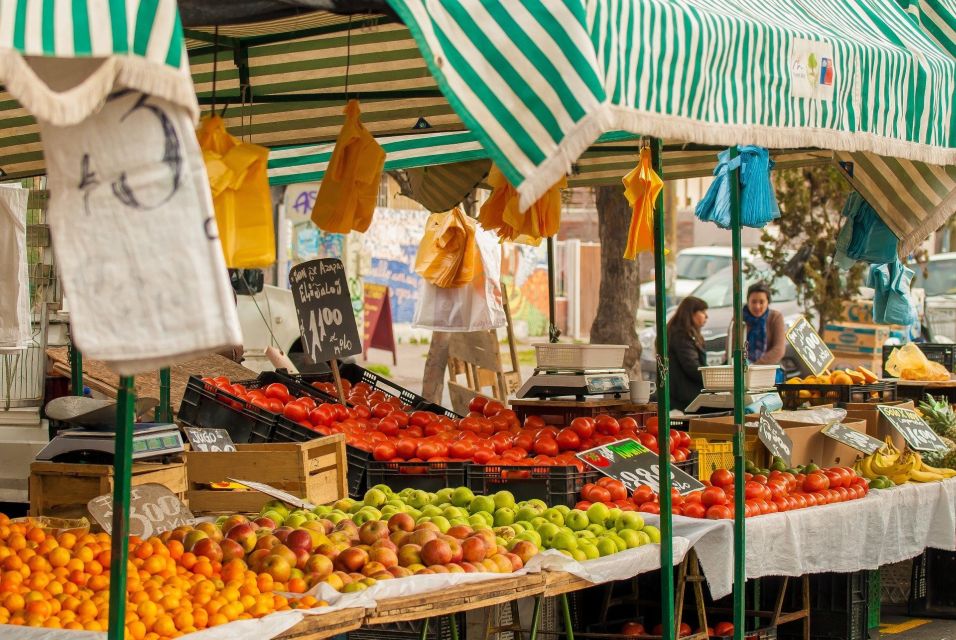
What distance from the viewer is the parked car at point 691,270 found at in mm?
21594

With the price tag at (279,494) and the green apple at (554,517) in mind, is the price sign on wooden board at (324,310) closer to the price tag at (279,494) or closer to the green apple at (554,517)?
the price tag at (279,494)

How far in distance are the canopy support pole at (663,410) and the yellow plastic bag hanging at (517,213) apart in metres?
1.29

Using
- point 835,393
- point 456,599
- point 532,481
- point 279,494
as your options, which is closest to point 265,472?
point 279,494

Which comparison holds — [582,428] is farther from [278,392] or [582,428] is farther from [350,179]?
[350,179]

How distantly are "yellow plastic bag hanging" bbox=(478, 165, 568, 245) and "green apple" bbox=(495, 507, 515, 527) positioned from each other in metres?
1.54

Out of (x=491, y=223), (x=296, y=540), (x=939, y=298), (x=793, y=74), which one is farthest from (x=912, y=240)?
(x=939, y=298)

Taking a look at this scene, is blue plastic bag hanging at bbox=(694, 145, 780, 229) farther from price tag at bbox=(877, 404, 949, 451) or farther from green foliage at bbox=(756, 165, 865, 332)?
green foliage at bbox=(756, 165, 865, 332)

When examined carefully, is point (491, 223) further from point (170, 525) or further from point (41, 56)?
point (41, 56)

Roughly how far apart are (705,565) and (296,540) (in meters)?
1.97

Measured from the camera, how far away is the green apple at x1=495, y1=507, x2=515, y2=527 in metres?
Answer: 5.49

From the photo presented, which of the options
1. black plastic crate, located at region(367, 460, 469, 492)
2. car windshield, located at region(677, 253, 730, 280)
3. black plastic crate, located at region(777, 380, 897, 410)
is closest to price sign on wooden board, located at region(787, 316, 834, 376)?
black plastic crate, located at region(777, 380, 897, 410)

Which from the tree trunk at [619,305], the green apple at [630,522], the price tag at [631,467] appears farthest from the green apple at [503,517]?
the tree trunk at [619,305]

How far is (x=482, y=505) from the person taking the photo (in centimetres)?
560

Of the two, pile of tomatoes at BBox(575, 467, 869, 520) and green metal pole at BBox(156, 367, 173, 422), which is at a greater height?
green metal pole at BBox(156, 367, 173, 422)
